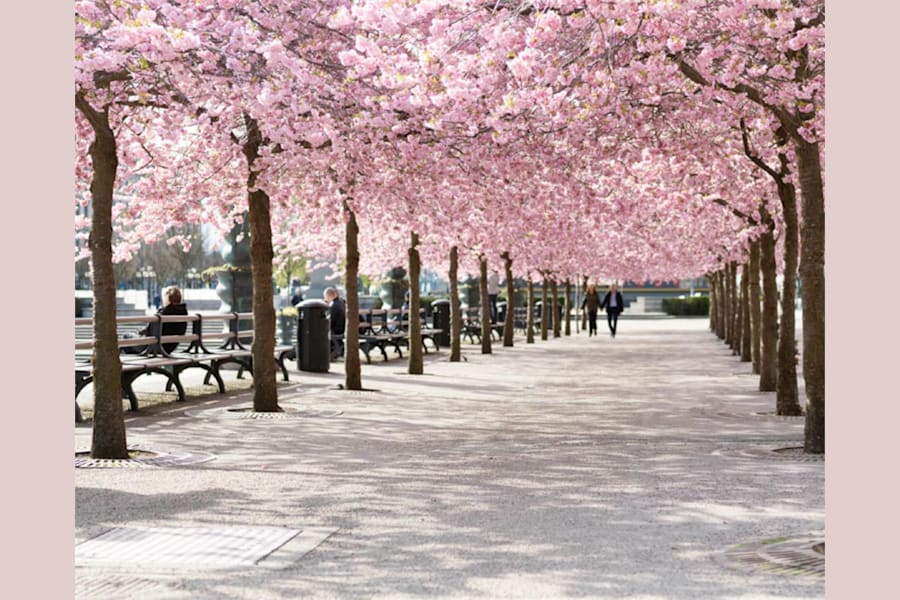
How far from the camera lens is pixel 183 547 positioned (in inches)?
279

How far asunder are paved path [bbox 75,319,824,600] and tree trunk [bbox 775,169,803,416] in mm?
619

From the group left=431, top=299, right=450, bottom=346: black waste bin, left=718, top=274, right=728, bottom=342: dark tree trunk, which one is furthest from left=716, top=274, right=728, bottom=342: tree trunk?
left=431, top=299, right=450, bottom=346: black waste bin

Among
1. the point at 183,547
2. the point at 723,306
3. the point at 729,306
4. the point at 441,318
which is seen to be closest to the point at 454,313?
the point at 441,318

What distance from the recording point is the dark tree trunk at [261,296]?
50.9 feet

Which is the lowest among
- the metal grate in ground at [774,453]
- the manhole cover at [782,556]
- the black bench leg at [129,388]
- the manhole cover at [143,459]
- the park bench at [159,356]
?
the metal grate in ground at [774,453]

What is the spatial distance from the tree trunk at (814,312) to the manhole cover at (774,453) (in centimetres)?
16

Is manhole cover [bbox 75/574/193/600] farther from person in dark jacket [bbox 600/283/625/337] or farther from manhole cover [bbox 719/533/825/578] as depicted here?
person in dark jacket [bbox 600/283/625/337]

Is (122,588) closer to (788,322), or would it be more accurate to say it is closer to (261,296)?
(261,296)

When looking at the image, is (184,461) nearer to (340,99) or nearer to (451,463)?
(451,463)

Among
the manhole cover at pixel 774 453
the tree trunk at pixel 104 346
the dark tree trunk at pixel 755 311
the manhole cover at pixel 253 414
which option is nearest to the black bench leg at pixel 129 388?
the manhole cover at pixel 253 414

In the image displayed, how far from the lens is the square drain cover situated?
6664 millimetres

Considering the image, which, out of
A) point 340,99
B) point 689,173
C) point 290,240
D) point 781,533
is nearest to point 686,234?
point 290,240

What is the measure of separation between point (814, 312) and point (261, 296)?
704 centimetres

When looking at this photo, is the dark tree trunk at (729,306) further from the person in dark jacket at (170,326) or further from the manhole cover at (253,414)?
the manhole cover at (253,414)
